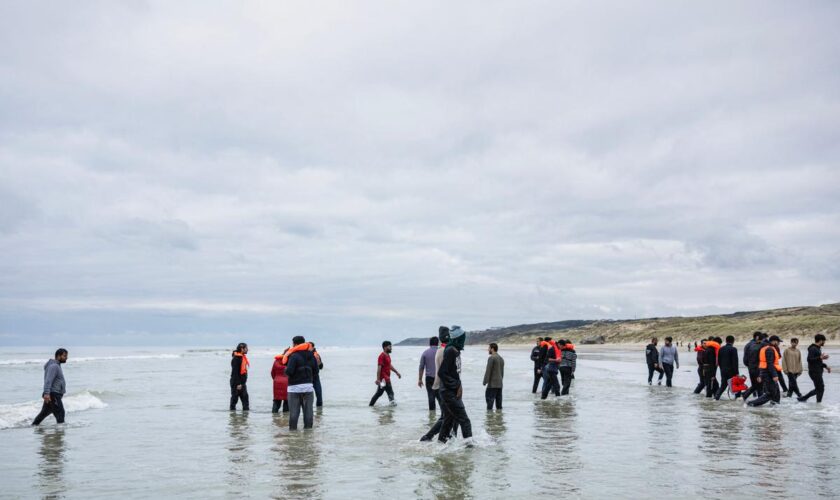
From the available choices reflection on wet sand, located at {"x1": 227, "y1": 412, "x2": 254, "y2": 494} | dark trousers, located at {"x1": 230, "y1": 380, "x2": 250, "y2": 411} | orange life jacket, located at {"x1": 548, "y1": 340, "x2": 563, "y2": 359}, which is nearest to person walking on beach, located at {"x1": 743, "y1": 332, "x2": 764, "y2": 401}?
orange life jacket, located at {"x1": 548, "y1": 340, "x2": 563, "y2": 359}

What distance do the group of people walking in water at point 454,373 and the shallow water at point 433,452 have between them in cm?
50

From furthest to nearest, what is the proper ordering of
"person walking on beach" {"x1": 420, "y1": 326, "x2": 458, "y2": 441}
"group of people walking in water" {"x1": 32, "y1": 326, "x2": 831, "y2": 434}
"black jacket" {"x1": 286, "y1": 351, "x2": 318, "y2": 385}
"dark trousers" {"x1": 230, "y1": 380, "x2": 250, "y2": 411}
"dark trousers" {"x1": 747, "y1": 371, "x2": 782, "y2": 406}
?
"dark trousers" {"x1": 230, "y1": 380, "x2": 250, "y2": 411} < "dark trousers" {"x1": 747, "y1": 371, "x2": 782, "y2": 406} < "black jacket" {"x1": 286, "y1": 351, "x2": 318, "y2": 385} < "person walking on beach" {"x1": 420, "y1": 326, "x2": 458, "y2": 441} < "group of people walking in water" {"x1": 32, "y1": 326, "x2": 831, "y2": 434}

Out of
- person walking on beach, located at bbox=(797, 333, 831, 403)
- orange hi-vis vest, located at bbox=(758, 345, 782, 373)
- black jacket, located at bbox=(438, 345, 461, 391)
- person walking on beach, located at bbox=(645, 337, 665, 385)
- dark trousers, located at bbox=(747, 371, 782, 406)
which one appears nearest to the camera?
black jacket, located at bbox=(438, 345, 461, 391)

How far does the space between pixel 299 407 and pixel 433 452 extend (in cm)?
387

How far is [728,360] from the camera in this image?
19.5 meters

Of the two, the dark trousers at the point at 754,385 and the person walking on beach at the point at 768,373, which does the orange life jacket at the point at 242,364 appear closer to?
the person walking on beach at the point at 768,373

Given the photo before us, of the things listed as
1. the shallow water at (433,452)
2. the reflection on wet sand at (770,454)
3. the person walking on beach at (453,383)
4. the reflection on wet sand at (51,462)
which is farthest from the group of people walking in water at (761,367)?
the reflection on wet sand at (51,462)

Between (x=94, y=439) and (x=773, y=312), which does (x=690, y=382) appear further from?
(x=773, y=312)

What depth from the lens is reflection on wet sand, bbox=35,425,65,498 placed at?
9.27 meters

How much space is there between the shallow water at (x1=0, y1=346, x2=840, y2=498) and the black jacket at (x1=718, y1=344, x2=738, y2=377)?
100 centimetres

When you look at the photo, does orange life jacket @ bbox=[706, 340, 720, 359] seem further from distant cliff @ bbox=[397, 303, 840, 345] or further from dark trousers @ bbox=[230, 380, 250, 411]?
distant cliff @ bbox=[397, 303, 840, 345]

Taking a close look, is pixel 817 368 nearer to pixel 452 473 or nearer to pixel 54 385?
pixel 452 473

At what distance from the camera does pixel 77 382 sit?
34125 millimetres

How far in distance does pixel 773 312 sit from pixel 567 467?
120 metres
